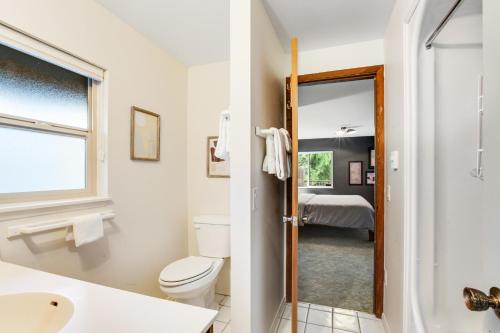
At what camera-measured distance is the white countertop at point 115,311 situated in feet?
2.07

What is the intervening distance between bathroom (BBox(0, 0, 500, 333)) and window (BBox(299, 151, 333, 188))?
529 cm

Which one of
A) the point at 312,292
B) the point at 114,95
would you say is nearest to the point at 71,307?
the point at 114,95

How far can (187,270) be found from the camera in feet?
5.78

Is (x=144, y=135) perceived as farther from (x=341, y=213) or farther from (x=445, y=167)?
(x=341, y=213)

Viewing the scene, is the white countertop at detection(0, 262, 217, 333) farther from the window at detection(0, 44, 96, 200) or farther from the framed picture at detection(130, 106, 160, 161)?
the framed picture at detection(130, 106, 160, 161)

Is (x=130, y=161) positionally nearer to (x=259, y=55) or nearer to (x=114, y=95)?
(x=114, y=95)

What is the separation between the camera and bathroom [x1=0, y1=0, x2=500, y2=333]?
0.85 metres

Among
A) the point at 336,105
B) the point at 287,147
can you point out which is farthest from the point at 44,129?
the point at 336,105

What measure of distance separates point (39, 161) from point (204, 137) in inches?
51.7

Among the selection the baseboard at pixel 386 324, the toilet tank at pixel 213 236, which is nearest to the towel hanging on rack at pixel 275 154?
the toilet tank at pixel 213 236

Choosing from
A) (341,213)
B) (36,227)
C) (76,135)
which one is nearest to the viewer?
(36,227)

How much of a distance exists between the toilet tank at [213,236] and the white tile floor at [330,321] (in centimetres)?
79

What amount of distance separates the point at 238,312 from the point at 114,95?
5.62 feet

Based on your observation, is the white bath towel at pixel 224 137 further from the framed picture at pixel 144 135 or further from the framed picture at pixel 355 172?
the framed picture at pixel 355 172
